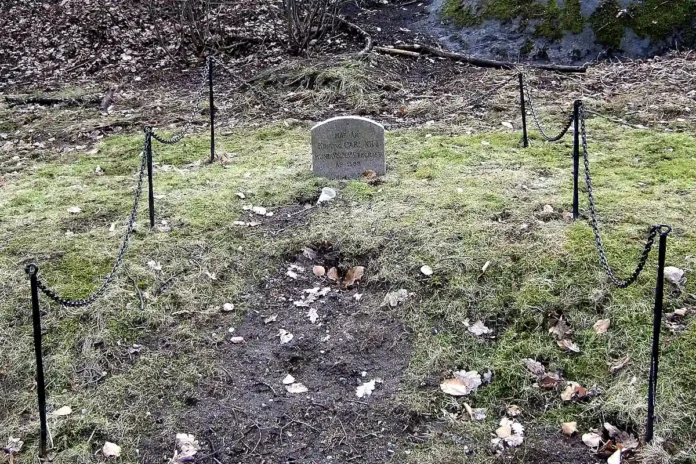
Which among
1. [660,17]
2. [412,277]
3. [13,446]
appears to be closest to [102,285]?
[13,446]

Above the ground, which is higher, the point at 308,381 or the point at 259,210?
the point at 259,210

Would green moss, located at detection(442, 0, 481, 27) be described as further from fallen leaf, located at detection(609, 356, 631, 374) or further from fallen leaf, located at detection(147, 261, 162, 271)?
fallen leaf, located at detection(609, 356, 631, 374)

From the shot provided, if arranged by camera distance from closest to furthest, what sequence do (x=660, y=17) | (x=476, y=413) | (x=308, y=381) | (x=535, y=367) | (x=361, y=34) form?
(x=476, y=413), (x=535, y=367), (x=308, y=381), (x=660, y=17), (x=361, y=34)

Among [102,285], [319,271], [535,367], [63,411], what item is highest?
[102,285]

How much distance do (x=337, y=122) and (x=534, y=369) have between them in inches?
136

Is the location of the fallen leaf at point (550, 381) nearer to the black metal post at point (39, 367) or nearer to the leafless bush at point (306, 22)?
the black metal post at point (39, 367)

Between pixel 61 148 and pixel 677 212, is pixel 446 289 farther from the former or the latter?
pixel 61 148

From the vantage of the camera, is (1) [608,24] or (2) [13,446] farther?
(1) [608,24]

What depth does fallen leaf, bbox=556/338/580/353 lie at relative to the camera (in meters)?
4.09

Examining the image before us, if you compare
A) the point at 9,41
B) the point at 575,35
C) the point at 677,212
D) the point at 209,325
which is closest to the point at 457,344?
the point at 209,325

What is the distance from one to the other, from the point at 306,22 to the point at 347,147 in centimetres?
622

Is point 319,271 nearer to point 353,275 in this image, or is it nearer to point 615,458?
point 353,275

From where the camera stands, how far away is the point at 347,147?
6.57 meters

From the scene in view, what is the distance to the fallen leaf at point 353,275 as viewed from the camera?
5039mm
